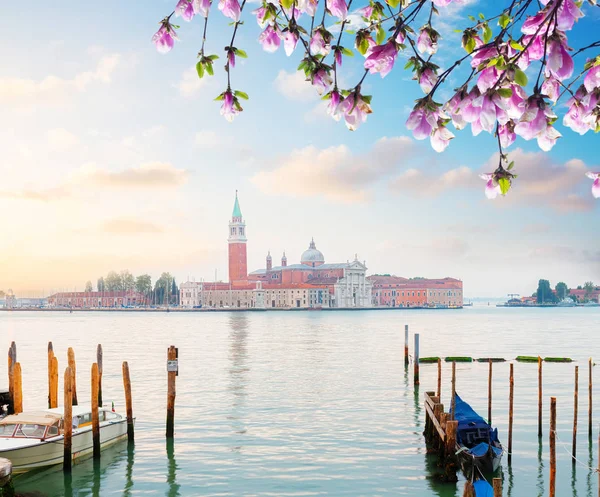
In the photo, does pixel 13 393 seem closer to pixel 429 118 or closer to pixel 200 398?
pixel 200 398

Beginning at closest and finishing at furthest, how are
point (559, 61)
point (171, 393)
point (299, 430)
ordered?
1. point (559, 61)
2. point (171, 393)
3. point (299, 430)

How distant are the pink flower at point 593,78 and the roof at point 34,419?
427 inches

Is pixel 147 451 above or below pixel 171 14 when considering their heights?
below

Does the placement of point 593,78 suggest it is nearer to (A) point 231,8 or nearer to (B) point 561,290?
(A) point 231,8

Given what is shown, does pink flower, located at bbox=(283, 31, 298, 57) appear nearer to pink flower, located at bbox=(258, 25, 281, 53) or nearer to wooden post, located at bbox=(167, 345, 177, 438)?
pink flower, located at bbox=(258, 25, 281, 53)

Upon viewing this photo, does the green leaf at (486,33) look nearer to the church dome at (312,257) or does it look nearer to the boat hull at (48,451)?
the boat hull at (48,451)

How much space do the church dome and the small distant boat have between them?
127876mm

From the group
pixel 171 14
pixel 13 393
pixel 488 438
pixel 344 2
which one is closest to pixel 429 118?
pixel 344 2

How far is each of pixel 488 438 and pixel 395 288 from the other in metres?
138

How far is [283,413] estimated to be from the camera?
17234mm

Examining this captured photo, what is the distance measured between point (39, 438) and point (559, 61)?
36.4ft

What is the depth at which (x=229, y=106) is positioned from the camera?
286 cm

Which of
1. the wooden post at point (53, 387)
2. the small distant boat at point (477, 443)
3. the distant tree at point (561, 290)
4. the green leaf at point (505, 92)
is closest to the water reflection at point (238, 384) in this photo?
the wooden post at point (53, 387)

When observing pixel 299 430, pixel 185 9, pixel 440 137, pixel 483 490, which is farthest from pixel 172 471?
pixel 440 137
